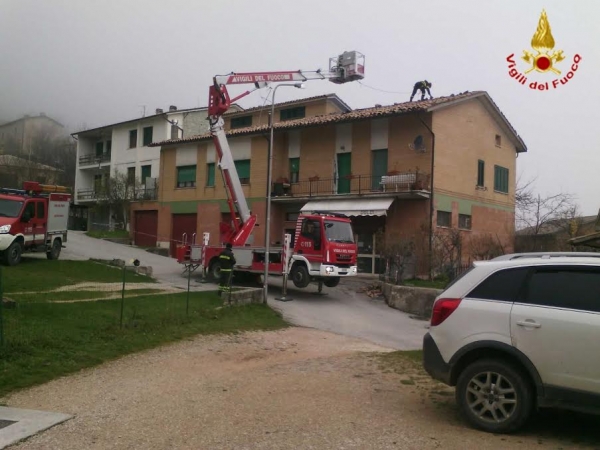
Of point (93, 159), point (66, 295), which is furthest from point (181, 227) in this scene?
point (66, 295)

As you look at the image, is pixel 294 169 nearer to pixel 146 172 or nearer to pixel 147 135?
pixel 146 172

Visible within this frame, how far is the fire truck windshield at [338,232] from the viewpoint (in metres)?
18.9

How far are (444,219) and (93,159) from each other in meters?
35.1

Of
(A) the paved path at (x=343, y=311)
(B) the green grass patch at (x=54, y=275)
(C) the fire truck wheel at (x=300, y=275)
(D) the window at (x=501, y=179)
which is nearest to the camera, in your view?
(A) the paved path at (x=343, y=311)

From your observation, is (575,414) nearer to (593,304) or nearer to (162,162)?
(593,304)

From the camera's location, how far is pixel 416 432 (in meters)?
5.28

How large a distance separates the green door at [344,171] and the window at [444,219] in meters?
4.71

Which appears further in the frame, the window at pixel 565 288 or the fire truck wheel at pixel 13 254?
the fire truck wheel at pixel 13 254

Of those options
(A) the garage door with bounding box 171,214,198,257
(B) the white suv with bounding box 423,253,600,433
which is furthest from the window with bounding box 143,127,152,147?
(B) the white suv with bounding box 423,253,600,433

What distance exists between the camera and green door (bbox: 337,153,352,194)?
27741mm

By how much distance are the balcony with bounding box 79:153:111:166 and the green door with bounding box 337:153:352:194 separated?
87.4 feet

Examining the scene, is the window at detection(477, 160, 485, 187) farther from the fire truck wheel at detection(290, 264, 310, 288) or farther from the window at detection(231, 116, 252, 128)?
the window at detection(231, 116, 252, 128)

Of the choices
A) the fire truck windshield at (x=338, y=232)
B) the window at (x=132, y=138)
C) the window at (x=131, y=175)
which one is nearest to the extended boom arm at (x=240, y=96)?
the fire truck windshield at (x=338, y=232)

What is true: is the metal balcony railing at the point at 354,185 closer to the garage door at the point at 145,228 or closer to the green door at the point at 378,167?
the green door at the point at 378,167
